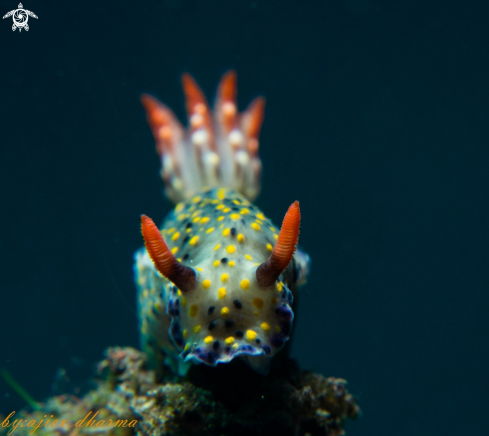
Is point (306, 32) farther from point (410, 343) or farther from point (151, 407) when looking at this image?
point (410, 343)

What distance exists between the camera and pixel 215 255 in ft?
7.97

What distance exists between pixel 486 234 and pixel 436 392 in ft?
18.1

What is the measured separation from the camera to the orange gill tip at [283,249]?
1941 millimetres

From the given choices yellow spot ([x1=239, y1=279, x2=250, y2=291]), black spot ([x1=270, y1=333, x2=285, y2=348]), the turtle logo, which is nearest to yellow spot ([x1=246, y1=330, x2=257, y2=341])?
black spot ([x1=270, y1=333, x2=285, y2=348])

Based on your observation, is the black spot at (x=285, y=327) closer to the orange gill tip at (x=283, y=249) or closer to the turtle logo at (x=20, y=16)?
the orange gill tip at (x=283, y=249)

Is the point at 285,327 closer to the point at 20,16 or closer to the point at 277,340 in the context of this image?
the point at 277,340

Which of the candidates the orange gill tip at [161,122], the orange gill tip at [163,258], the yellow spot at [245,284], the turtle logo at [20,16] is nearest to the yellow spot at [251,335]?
the yellow spot at [245,284]

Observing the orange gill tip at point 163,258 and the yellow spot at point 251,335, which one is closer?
the orange gill tip at point 163,258

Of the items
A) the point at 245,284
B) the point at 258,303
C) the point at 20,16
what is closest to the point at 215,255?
the point at 245,284

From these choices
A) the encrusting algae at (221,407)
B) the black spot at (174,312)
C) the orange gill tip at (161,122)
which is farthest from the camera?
the orange gill tip at (161,122)

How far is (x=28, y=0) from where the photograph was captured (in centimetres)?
607

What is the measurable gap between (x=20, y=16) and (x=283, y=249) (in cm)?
→ 682

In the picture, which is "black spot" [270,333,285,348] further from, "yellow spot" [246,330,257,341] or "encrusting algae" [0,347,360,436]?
"encrusting algae" [0,347,360,436]

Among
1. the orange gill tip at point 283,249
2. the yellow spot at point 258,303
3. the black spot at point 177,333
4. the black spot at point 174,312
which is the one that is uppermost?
the orange gill tip at point 283,249
